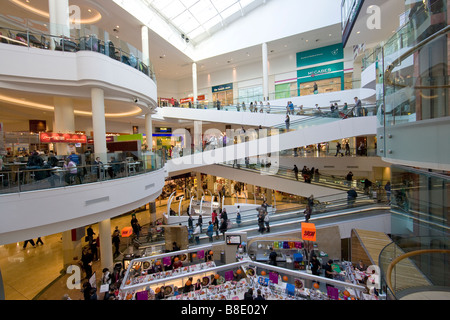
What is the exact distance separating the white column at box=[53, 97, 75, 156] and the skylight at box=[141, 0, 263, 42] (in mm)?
11191

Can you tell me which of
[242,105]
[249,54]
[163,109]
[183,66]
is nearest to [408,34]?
[242,105]

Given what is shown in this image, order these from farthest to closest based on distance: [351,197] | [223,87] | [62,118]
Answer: [223,87] < [351,197] < [62,118]

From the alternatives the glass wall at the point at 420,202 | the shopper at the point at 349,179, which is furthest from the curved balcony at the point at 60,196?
the shopper at the point at 349,179

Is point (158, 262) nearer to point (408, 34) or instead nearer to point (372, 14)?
point (408, 34)

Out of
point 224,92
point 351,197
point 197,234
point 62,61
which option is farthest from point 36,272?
point 224,92

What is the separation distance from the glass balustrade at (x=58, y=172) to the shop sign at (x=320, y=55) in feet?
62.8

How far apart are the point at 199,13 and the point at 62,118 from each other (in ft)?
50.5

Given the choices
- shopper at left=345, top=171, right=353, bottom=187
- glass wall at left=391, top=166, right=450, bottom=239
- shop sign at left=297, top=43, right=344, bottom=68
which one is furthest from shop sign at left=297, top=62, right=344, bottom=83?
glass wall at left=391, top=166, right=450, bottom=239

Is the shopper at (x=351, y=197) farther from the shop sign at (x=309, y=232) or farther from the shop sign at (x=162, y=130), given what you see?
the shop sign at (x=162, y=130)

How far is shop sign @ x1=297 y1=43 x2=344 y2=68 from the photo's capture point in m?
18.9

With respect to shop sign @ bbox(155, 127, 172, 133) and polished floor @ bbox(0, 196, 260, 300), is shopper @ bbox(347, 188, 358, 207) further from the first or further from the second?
shop sign @ bbox(155, 127, 172, 133)

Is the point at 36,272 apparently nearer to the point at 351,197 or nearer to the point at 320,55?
the point at 351,197

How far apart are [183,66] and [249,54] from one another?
707 centimetres

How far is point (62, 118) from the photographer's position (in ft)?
27.0
